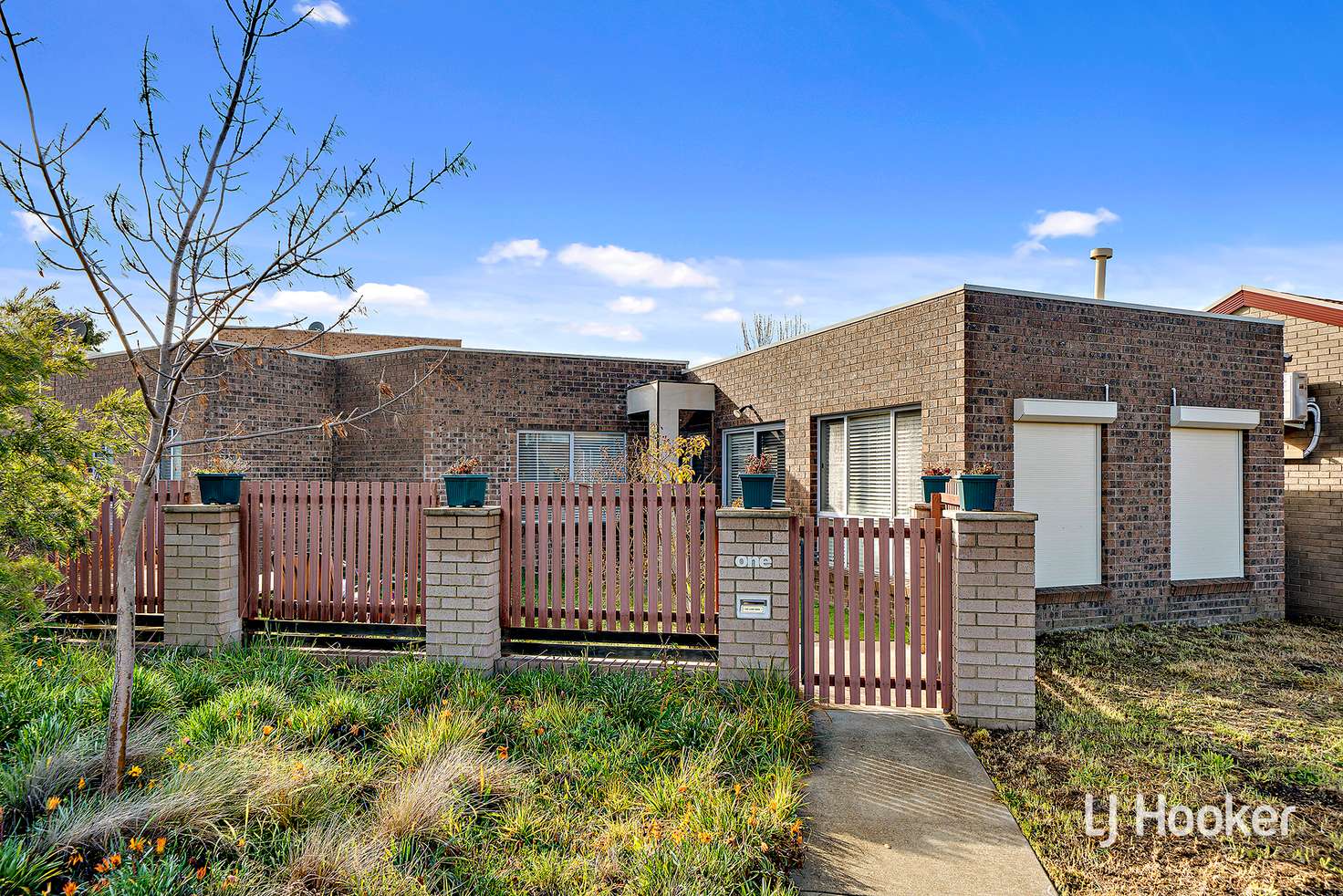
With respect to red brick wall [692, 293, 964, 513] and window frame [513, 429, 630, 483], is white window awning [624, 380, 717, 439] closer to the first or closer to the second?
red brick wall [692, 293, 964, 513]

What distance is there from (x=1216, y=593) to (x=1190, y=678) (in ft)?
11.0

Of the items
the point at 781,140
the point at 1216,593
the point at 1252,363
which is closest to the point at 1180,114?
the point at 1252,363

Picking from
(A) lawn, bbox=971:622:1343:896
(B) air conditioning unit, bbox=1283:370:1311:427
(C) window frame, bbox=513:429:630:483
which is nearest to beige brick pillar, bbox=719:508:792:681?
(A) lawn, bbox=971:622:1343:896

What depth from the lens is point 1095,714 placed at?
520 cm

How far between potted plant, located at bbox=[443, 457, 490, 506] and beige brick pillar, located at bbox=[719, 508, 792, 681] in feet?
6.73

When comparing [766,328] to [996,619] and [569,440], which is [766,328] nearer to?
[569,440]

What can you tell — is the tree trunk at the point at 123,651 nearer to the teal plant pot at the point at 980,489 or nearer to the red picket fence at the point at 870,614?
the red picket fence at the point at 870,614

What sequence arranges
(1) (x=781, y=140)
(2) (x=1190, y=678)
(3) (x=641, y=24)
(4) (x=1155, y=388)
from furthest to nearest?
(1) (x=781, y=140) → (4) (x=1155, y=388) → (3) (x=641, y=24) → (2) (x=1190, y=678)

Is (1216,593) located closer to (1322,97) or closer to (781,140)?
(1322,97)

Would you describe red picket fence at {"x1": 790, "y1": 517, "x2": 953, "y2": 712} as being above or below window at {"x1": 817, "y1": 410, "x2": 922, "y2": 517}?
below

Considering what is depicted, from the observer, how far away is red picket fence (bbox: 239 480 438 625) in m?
5.86

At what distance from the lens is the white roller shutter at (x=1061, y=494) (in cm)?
782

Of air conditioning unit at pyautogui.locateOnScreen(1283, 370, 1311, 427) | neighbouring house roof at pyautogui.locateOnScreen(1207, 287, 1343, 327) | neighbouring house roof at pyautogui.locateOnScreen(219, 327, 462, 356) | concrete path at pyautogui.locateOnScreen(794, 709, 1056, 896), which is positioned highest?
neighbouring house roof at pyautogui.locateOnScreen(219, 327, 462, 356)

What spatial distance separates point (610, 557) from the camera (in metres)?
5.59
